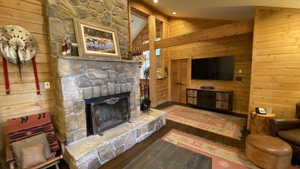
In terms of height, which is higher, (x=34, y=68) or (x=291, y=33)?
(x=291, y=33)

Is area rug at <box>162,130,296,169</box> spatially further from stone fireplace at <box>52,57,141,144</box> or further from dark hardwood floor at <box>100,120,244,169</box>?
stone fireplace at <box>52,57,141,144</box>

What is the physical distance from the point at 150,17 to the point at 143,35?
2.64 meters

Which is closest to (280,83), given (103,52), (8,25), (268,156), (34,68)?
(268,156)

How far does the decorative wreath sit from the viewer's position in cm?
175

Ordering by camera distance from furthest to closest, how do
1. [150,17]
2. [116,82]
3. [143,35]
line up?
[143,35]
[150,17]
[116,82]

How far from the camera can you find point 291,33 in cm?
246

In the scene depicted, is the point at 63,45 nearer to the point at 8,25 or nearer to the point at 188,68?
the point at 8,25

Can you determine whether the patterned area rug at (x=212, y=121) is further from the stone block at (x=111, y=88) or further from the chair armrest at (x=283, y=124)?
the stone block at (x=111, y=88)

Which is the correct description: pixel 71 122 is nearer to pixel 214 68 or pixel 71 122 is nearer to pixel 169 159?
pixel 169 159

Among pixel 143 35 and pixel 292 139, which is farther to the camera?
pixel 143 35

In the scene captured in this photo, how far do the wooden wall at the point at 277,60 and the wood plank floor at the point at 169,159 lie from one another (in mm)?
2050

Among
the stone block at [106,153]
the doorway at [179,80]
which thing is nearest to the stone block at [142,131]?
the stone block at [106,153]

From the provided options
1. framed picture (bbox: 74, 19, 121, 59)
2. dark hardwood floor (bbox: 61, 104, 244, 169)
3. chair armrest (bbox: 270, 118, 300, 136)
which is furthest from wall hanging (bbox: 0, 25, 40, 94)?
chair armrest (bbox: 270, 118, 300, 136)

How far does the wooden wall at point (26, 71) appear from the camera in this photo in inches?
72.3
